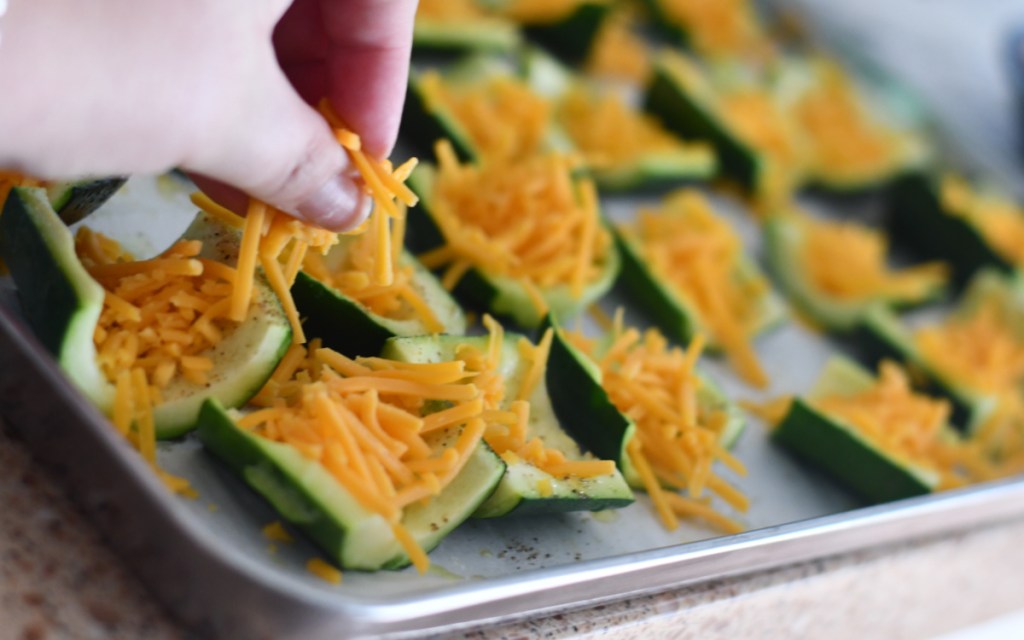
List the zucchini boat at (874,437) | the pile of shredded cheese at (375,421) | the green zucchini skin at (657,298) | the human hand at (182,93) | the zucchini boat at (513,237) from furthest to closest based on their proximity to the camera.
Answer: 1. the green zucchini skin at (657,298)
2. the zucchini boat at (874,437)
3. the zucchini boat at (513,237)
4. the pile of shredded cheese at (375,421)
5. the human hand at (182,93)

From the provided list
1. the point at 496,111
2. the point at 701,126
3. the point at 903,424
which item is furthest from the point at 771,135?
the point at 903,424

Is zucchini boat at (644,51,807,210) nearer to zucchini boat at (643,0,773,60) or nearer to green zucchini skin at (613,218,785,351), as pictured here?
zucchini boat at (643,0,773,60)

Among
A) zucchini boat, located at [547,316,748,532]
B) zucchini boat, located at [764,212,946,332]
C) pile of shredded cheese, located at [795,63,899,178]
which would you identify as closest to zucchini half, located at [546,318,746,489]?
zucchini boat, located at [547,316,748,532]

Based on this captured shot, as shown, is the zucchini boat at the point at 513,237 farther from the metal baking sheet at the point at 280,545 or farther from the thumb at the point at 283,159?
the thumb at the point at 283,159

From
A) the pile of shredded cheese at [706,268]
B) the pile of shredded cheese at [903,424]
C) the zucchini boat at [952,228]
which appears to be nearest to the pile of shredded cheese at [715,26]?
the zucchini boat at [952,228]

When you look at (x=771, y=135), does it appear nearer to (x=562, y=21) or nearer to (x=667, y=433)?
(x=562, y=21)

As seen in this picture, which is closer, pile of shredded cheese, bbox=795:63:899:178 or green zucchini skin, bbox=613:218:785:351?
green zucchini skin, bbox=613:218:785:351

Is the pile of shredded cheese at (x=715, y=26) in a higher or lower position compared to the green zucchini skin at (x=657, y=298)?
higher
